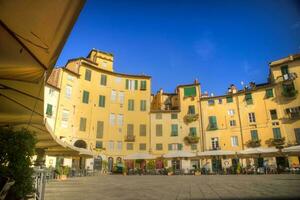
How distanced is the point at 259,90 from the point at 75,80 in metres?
24.1

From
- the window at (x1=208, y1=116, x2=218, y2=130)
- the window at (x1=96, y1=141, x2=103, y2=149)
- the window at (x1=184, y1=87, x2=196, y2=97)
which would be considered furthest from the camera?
the window at (x1=184, y1=87, x2=196, y2=97)

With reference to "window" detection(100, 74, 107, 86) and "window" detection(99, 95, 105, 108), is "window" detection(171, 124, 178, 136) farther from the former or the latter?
"window" detection(100, 74, 107, 86)

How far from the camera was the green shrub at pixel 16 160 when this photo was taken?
12.5 ft

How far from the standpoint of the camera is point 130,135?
32.0 m

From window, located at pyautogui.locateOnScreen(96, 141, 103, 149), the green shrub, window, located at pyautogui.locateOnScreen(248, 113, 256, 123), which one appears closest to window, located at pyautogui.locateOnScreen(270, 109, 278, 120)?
window, located at pyautogui.locateOnScreen(248, 113, 256, 123)

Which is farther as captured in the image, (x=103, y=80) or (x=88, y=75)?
(x=103, y=80)

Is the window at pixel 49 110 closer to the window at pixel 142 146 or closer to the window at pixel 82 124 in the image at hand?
the window at pixel 82 124

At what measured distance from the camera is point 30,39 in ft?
7.90

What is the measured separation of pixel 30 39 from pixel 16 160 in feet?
8.13

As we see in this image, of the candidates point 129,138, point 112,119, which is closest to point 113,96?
point 112,119

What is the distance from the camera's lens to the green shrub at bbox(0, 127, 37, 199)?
381 centimetres

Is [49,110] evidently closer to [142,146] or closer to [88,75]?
[88,75]

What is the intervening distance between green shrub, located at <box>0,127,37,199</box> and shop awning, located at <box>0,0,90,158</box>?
0.72 metres

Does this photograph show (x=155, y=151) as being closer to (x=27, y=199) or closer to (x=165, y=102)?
(x=165, y=102)
